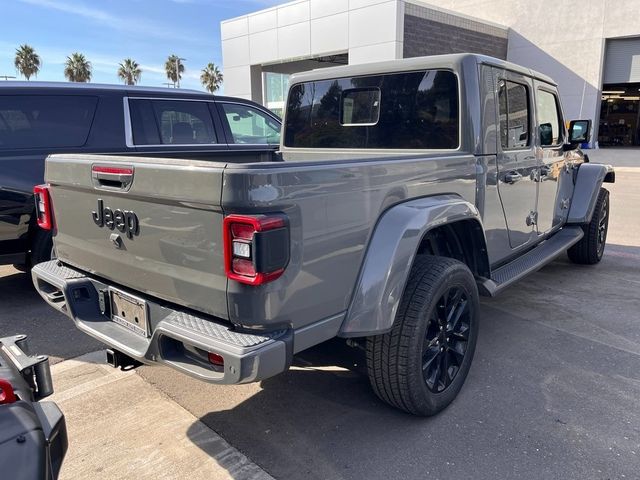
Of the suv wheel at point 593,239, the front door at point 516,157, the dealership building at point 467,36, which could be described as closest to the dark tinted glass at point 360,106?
the front door at point 516,157

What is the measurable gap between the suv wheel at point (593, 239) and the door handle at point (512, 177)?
7.42 feet

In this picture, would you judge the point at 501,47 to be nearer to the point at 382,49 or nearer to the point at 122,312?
the point at 382,49

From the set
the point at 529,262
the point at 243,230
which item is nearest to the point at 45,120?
the point at 243,230

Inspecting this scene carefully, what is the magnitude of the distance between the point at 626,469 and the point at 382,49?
1852 centimetres

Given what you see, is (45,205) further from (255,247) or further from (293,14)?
(293,14)

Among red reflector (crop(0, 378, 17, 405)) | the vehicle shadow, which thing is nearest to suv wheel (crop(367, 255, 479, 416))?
red reflector (crop(0, 378, 17, 405))

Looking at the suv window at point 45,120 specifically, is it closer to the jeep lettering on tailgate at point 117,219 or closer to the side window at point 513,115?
the jeep lettering on tailgate at point 117,219

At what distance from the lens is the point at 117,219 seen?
247 cm

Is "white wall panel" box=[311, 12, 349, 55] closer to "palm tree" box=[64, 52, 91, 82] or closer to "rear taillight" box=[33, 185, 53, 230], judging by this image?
"rear taillight" box=[33, 185, 53, 230]

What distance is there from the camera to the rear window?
3400 mm

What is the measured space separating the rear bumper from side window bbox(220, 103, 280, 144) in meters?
3.87

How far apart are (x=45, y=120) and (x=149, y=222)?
3.12 meters

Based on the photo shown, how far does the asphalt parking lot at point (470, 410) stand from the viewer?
2496 millimetres

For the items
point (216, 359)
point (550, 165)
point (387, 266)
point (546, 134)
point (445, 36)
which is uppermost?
point (445, 36)
